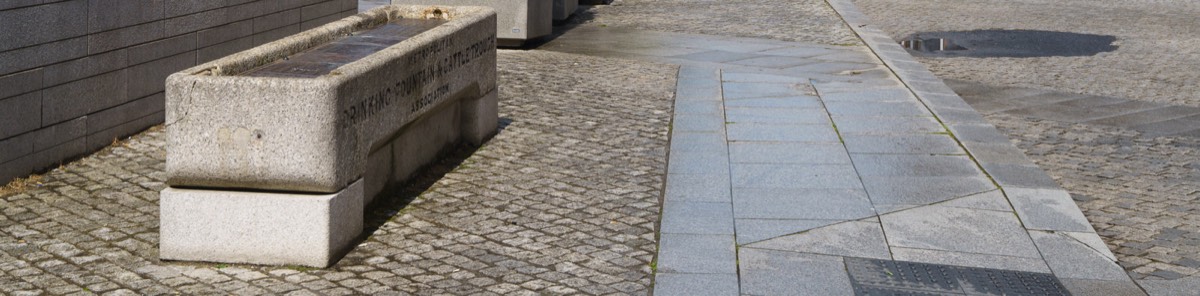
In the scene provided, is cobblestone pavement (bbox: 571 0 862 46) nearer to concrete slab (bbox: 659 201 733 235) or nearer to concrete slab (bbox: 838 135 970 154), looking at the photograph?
concrete slab (bbox: 838 135 970 154)

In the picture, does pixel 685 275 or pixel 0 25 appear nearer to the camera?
pixel 685 275

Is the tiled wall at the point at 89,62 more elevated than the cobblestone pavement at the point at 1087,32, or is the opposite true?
the tiled wall at the point at 89,62

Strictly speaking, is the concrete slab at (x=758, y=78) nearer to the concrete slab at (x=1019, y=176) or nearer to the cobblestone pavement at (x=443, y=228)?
the cobblestone pavement at (x=443, y=228)

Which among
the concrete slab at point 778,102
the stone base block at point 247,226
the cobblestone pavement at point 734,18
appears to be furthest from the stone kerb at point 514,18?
the stone base block at point 247,226

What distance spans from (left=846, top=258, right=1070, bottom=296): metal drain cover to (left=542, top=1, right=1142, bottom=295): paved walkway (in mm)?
32

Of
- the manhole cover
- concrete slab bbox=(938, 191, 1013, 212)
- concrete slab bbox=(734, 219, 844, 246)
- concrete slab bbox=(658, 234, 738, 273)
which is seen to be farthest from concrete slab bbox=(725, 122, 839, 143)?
the manhole cover

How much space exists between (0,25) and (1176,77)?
1105 centimetres

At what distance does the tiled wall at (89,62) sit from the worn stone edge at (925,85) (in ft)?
17.6

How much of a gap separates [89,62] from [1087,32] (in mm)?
13656

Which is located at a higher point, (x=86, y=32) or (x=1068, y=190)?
(x=86, y=32)

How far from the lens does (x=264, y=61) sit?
7090 mm

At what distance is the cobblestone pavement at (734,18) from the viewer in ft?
56.4

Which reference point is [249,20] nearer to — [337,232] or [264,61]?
[264,61]

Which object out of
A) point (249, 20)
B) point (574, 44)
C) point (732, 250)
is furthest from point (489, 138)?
point (574, 44)
